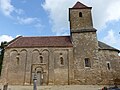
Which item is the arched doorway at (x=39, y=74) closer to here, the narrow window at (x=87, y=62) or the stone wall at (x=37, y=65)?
the stone wall at (x=37, y=65)

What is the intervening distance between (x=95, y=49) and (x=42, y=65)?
9.62 metres

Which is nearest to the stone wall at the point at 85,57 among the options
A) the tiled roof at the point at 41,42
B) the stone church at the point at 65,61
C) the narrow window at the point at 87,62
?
the stone church at the point at 65,61

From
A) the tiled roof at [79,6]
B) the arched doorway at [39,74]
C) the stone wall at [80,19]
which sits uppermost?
the tiled roof at [79,6]

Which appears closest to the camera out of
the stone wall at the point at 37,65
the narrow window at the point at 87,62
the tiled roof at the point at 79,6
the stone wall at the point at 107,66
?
the stone wall at the point at 107,66

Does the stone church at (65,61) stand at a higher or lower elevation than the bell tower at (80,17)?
lower

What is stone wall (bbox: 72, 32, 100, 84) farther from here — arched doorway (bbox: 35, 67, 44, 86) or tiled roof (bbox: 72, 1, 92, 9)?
tiled roof (bbox: 72, 1, 92, 9)

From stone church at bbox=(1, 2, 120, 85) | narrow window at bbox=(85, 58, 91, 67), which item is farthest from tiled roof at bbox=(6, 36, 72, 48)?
narrow window at bbox=(85, 58, 91, 67)

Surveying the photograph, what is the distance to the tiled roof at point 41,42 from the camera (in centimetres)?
3130

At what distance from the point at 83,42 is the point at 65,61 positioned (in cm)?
471

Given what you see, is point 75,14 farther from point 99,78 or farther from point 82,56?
point 99,78

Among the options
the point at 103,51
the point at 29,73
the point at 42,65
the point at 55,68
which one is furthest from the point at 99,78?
the point at 29,73

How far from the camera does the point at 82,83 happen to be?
28.5 m

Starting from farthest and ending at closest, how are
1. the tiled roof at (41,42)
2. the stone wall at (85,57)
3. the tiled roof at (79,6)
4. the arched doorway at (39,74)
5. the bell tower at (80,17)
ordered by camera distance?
the tiled roof at (79,6) → the bell tower at (80,17) → the tiled roof at (41,42) → the arched doorway at (39,74) → the stone wall at (85,57)

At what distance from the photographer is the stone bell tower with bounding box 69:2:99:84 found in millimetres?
29219
